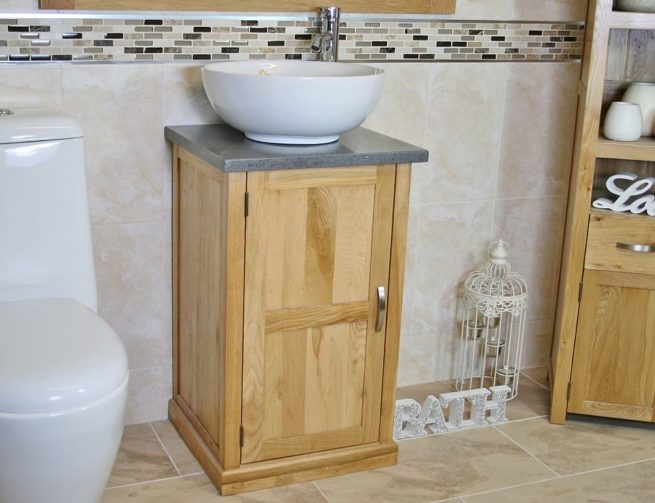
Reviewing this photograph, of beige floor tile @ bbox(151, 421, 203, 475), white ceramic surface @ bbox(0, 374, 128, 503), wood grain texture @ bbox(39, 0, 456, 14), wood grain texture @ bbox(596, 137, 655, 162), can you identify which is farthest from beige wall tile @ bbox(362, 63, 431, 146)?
white ceramic surface @ bbox(0, 374, 128, 503)

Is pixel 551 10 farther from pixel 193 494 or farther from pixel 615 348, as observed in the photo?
pixel 193 494

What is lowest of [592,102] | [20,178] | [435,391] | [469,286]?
[435,391]

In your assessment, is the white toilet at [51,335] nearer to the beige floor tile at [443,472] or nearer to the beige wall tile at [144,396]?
the beige wall tile at [144,396]

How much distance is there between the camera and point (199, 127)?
2408 mm

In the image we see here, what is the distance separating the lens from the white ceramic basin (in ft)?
6.74

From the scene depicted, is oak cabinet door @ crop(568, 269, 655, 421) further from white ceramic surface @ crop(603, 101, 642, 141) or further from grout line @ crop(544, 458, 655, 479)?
white ceramic surface @ crop(603, 101, 642, 141)

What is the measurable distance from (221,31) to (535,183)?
1.08m

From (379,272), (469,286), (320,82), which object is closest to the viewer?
(320,82)

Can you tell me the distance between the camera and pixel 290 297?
2211 millimetres

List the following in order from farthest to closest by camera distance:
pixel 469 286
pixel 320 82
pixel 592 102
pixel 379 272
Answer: pixel 469 286
pixel 592 102
pixel 379 272
pixel 320 82

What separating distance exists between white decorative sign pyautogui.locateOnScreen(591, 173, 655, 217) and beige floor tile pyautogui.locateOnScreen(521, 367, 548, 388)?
652 millimetres

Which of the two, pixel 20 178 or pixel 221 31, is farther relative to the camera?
pixel 221 31

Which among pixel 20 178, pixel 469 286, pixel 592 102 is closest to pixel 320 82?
pixel 20 178

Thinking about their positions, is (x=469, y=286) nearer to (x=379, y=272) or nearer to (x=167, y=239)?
(x=379, y=272)
